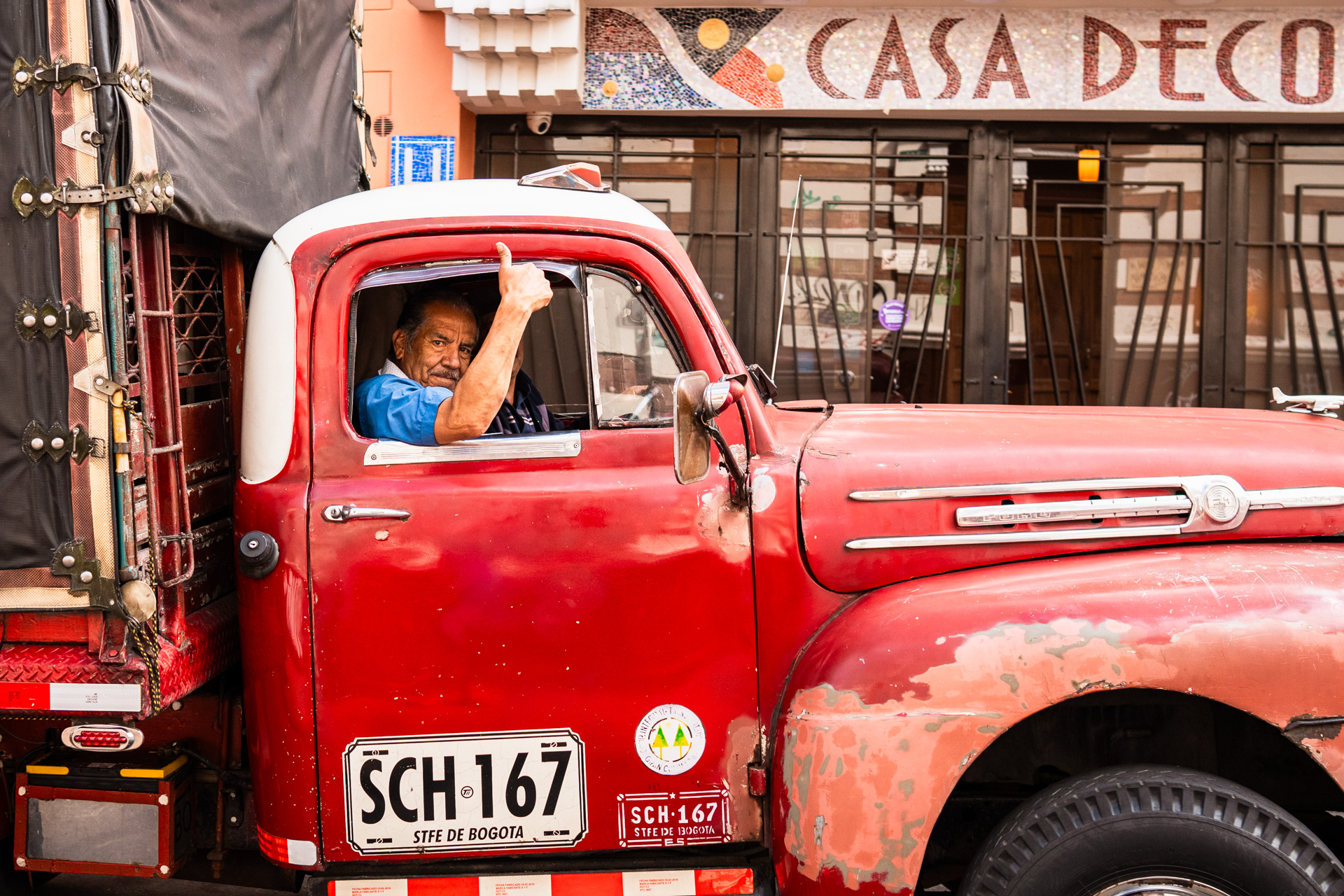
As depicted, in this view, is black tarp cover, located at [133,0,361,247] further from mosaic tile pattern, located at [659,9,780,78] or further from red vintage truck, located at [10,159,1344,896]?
mosaic tile pattern, located at [659,9,780,78]

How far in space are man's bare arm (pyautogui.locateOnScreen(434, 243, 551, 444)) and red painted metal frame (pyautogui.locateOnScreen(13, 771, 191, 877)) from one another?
110cm

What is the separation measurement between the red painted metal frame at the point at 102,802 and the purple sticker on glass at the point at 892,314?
546cm

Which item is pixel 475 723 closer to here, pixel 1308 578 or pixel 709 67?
pixel 1308 578

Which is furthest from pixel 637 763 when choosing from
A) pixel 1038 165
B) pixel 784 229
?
pixel 1038 165

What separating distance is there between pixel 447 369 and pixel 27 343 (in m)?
0.92

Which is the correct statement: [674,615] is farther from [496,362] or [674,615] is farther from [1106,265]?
[1106,265]

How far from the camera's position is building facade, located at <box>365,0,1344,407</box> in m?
6.55

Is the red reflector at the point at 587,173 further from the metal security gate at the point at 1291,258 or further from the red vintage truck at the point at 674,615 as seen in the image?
the metal security gate at the point at 1291,258

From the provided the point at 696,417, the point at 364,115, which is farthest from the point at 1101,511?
the point at 364,115

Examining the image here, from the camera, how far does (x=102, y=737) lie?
2410 mm

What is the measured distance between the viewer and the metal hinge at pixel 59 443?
85.7 inches

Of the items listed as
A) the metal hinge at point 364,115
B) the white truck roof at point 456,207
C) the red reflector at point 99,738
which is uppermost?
the metal hinge at point 364,115

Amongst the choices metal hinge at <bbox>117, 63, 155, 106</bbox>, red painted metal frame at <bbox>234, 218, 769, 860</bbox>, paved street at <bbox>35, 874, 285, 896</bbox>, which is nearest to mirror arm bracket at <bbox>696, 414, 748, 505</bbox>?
red painted metal frame at <bbox>234, 218, 769, 860</bbox>

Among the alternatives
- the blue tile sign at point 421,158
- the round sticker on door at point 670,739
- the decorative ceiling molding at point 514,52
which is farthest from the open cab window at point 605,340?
the blue tile sign at point 421,158
